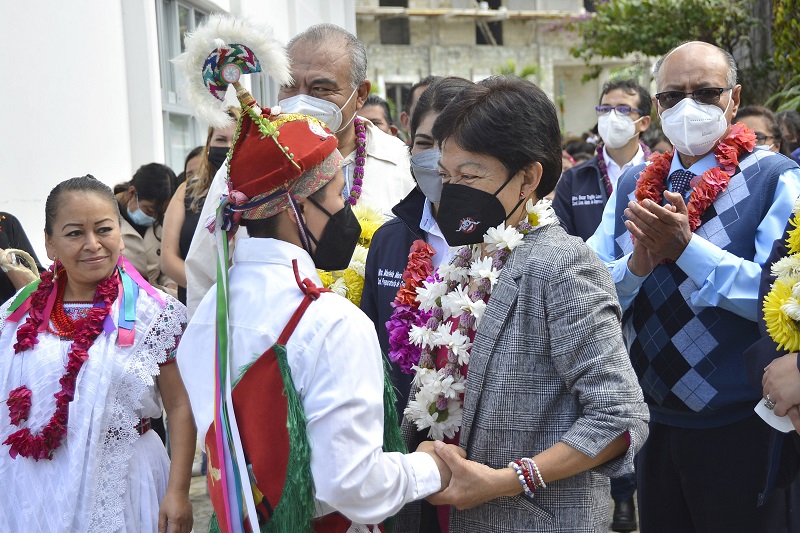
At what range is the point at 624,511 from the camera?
18.1 ft

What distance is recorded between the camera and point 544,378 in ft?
7.88

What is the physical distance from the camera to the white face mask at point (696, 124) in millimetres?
3607

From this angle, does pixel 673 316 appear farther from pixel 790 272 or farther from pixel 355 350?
pixel 355 350

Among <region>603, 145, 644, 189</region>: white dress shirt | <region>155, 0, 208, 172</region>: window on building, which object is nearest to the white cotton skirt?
<region>603, 145, 644, 189</region>: white dress shirt

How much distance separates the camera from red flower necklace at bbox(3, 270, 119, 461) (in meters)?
3.24

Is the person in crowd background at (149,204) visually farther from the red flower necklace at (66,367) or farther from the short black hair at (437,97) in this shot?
the short black hair at (437,97)

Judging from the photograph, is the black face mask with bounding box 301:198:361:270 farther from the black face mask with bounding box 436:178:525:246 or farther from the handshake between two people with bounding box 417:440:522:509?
the handshake between two people with bounding box 417:440:522:509

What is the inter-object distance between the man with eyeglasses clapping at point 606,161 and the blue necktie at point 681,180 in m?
2.30

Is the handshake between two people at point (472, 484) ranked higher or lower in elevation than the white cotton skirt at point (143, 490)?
higher

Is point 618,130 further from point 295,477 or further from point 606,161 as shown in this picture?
point 295,477

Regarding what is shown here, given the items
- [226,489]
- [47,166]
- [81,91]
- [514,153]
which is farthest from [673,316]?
[81,91]

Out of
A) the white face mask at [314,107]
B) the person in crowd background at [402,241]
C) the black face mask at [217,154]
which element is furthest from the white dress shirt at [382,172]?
the black face mask at [217,154]

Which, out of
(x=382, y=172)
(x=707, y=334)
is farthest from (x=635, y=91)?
(x=707, y=334)

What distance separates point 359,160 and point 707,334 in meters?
1.71
